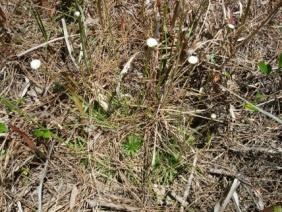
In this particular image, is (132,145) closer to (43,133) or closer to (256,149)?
(43,133)

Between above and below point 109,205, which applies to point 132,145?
above

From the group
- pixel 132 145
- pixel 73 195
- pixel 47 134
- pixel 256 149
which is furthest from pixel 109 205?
pixel 256 149

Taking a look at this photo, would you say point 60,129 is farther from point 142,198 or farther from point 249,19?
point 249,19

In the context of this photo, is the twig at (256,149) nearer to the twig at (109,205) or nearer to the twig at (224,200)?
the twig at (224,200)

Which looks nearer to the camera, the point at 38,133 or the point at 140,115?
the point at 38,133

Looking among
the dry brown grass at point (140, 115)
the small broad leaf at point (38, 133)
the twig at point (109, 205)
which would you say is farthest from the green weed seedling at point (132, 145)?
the small broad leaf at point (38, 133)

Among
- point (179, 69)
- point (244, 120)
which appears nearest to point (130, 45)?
point (179, 69)

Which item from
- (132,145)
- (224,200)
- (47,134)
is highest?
(47,134)
